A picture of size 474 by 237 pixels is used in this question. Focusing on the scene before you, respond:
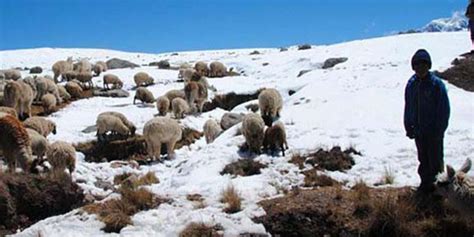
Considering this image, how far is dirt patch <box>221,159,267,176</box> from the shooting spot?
13.9 metres

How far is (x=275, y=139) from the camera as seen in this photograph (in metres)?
15.7

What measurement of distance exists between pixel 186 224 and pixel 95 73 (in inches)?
1418

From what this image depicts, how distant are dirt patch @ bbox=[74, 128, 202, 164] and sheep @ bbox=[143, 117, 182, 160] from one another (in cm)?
55

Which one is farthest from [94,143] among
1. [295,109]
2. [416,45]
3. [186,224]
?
[416,45]

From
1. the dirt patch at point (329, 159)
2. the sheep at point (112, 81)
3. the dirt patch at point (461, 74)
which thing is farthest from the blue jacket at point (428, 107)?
the sheep at point (112, 81)

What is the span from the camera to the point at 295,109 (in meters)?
21.2

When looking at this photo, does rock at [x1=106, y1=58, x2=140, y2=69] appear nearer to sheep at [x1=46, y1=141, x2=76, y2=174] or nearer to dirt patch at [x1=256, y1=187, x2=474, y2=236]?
sheep at [x1=46, y1=141, x2=76, y2=174]

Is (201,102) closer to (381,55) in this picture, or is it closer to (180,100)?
(180,100)

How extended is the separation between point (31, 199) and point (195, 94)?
58.0 feet

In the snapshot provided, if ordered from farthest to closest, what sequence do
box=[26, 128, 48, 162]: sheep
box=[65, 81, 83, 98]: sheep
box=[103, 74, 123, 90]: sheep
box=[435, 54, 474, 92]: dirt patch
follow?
box=[103, 74, 123, 90]: sheep, box=[65, 81, 83, 98]: sheep, box=[435, 54, 474, 92]: dirt patch, box=[26, 128, 48, 162]: sheep

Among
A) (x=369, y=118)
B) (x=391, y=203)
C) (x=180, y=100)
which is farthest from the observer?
(x=180, y=100)

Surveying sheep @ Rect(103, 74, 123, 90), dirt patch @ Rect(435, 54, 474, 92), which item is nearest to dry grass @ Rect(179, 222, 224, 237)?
dirt patch @ Rect(435, 54, 474, 92)

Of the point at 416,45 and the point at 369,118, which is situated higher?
the point at 416,45

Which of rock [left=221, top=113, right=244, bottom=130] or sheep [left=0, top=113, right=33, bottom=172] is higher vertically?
sheep [left=0, top=113, right=33, bottom=172]
